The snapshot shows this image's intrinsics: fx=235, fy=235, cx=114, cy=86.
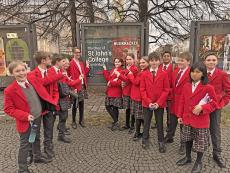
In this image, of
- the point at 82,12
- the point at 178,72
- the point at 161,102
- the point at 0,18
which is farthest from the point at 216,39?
the point at 0,18

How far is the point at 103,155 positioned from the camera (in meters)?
4.07

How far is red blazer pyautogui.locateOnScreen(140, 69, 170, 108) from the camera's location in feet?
13.0

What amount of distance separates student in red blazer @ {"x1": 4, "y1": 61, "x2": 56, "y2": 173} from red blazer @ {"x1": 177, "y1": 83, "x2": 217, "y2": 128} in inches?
81.5

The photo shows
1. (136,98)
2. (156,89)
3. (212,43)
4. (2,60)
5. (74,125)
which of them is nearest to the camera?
(156,89)

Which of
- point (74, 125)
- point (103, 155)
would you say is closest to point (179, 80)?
point (103, 155)

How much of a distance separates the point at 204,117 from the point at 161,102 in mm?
798

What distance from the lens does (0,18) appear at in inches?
502

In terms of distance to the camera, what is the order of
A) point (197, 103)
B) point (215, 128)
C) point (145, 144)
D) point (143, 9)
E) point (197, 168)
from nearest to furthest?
point (197, 103) → point (197, 168) → point (215, 128) → point (145, 144) → point (143, 9)

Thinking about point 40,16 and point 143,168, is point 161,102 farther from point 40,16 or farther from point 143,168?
point 40,16

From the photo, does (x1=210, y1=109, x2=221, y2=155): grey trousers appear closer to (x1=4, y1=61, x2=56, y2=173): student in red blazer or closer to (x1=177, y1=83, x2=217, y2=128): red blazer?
(x1=177, y1=83, x2=217, y2=128): red blazer

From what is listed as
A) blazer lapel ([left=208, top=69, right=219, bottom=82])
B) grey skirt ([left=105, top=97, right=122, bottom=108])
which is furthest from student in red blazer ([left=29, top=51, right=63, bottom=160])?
blazer lapel ([left=208, top=69, right=219, bottom=82])

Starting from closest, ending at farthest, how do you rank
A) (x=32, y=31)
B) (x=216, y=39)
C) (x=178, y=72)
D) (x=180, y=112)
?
(x=180, y=112) < (x=178, y=72) < (x=216, y=39) < (x=32, y=31)

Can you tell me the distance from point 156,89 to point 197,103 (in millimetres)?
821

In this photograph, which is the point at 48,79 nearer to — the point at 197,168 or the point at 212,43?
the point at 197,168
